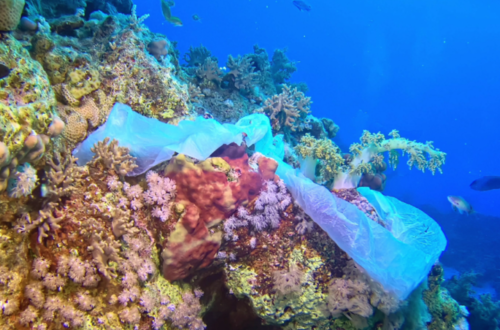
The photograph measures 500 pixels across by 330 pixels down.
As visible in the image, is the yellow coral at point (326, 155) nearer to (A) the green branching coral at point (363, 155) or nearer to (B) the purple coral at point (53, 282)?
(A) the green branching coral at point (363, 155)

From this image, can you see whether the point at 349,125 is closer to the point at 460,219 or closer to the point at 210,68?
the point at 460,219

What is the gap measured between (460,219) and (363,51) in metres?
89.5

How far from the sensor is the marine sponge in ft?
6.81

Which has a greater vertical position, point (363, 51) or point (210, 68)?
point (363, 51)

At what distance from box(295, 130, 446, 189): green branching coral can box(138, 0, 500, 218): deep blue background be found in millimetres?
43409

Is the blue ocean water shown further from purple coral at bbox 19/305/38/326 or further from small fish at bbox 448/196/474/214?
purple coral at bbox 19/305/38/326

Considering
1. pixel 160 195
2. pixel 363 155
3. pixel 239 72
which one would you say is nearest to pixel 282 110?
pixel 239 72

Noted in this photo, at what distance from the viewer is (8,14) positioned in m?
2.10

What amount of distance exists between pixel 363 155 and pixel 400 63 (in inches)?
3831

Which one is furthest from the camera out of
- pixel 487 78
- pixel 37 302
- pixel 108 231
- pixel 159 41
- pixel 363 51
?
pixel 363 51

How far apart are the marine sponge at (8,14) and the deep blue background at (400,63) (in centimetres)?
4727

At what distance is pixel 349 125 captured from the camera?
76625 mm

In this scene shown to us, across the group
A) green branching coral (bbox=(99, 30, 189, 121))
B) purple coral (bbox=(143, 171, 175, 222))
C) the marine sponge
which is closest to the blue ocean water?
green branching coral (bbox=(99, 30, 189, 121))

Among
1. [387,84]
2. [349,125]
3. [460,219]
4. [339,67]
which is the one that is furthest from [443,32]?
[460,219]
